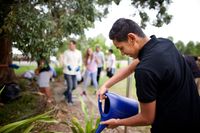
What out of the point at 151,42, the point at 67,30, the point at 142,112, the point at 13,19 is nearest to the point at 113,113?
the point at 142,112

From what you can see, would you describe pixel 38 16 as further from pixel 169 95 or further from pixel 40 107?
pixel 169 95

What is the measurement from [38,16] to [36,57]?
76 cm

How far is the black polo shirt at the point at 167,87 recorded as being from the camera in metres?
2.31

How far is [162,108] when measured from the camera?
248cm

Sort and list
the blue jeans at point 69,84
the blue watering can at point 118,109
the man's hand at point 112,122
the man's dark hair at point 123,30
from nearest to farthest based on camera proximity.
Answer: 1. the man's dark hair at point 123,30
2. the man's hand at point 112,122
3. the blue watering can at point 118,109
4. the blue jeans at point 69,84

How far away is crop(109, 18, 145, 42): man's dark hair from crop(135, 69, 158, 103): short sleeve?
13.9 inches

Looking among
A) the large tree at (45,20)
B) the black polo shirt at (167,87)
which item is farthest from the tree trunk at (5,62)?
the black polo shirt at (167,87)

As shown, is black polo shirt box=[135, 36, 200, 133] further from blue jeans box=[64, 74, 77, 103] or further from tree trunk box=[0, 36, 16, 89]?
blue jeans box=[64, 74, 77, 103]

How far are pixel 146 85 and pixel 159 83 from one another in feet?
0.44

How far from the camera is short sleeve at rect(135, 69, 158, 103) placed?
229cm

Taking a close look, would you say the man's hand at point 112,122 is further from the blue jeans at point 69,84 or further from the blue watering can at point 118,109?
the blue jeans at point 69,84

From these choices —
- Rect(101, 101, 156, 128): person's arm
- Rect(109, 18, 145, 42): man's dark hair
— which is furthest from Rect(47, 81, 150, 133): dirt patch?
Rect(109, 18, 145, 42): man's dark hair

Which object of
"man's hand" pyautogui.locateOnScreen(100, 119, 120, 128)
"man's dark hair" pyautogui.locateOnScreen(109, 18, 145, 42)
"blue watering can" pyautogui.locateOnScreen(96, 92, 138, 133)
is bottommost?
"man's hand" pyautogui.locateOnScreen(100, 119, 120, 128)

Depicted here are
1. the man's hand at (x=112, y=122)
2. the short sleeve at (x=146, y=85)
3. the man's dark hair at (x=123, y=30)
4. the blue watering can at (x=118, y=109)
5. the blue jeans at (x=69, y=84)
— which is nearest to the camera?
the short sleeve at (x=146, y=85)
